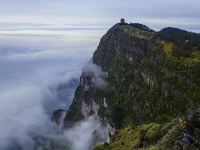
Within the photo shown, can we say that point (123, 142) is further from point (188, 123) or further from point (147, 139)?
point (188, 123)

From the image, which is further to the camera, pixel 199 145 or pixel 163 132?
pixel 163 132

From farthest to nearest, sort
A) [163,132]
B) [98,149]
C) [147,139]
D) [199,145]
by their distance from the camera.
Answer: [98,149], [147,139], [163,132], [199,145]

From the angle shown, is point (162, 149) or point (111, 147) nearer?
point (162, 149)

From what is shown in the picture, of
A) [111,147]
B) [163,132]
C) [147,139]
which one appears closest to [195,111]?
[163,132]

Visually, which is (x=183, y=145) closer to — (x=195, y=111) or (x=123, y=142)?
(x=195, y=111)

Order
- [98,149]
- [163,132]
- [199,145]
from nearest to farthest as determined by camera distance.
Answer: [199,145]
[163,132]
[98,149]

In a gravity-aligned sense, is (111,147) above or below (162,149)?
below

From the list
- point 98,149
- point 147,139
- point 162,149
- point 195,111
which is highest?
point 195,111

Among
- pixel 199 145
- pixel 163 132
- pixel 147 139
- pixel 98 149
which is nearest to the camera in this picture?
pixel 199 145

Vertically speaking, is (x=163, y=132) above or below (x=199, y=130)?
below

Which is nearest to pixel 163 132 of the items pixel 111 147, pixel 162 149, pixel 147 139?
pixel 147 139
